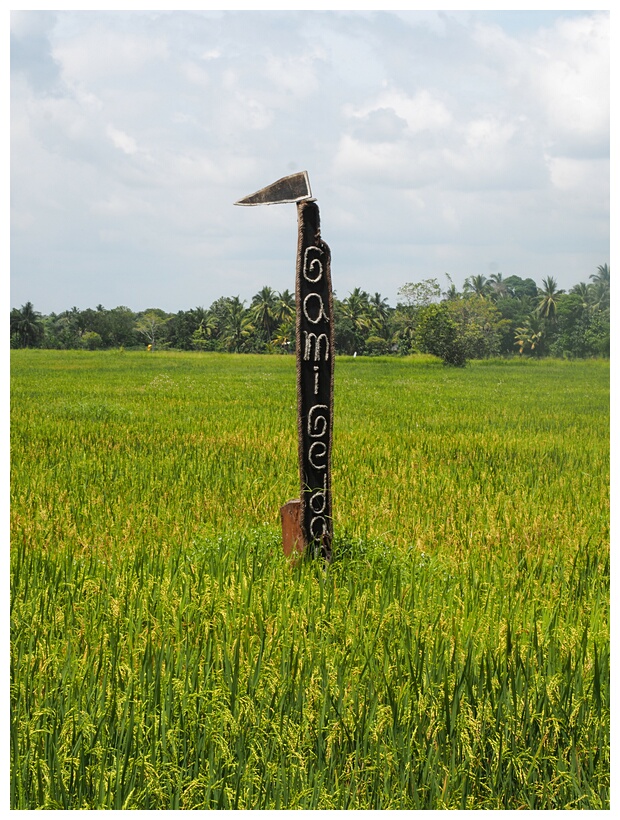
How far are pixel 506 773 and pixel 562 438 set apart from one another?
9.33 meters

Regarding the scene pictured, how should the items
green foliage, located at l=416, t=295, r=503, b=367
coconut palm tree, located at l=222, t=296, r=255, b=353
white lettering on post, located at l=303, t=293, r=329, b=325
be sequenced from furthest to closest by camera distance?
coconut palm tree, located at l=222, t=296, r=255, b=353, green foliage, located at l=416, t=295, r=503, b=367, white lettering on post, located at l=303, t=293, r=329, b=325

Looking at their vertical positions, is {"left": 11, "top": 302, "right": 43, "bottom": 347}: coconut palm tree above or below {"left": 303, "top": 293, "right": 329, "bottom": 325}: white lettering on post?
above

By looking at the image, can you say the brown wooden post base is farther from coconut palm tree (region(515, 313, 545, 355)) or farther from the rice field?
coconut palm tree (region(515, 313, 545, 355))

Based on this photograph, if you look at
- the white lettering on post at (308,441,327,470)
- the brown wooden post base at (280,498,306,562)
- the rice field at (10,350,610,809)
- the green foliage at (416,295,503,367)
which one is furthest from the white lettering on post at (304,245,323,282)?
the green foliage at (416,295,503,367)

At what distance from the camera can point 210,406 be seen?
588 inches

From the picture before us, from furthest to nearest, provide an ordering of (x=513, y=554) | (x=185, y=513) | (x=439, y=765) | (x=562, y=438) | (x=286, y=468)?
1. (x=562, y=438)
2. (x=286, y=468)
3. (x=185, y=513)
4. (x=513, y=554)
5. (x=439, y=765)

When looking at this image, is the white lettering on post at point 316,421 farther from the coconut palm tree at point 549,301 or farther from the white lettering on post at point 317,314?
the coconut palm tree at point 549,301

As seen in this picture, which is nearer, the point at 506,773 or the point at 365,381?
the point at 506,773

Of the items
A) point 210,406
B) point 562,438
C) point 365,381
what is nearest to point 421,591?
point 562,438

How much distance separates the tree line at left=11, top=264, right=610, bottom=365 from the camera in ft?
178

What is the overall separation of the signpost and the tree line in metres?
44.6

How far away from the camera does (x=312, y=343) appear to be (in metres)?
4.45

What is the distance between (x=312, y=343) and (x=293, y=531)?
114cm

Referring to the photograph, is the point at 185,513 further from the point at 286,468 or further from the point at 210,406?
the point at 210,406
